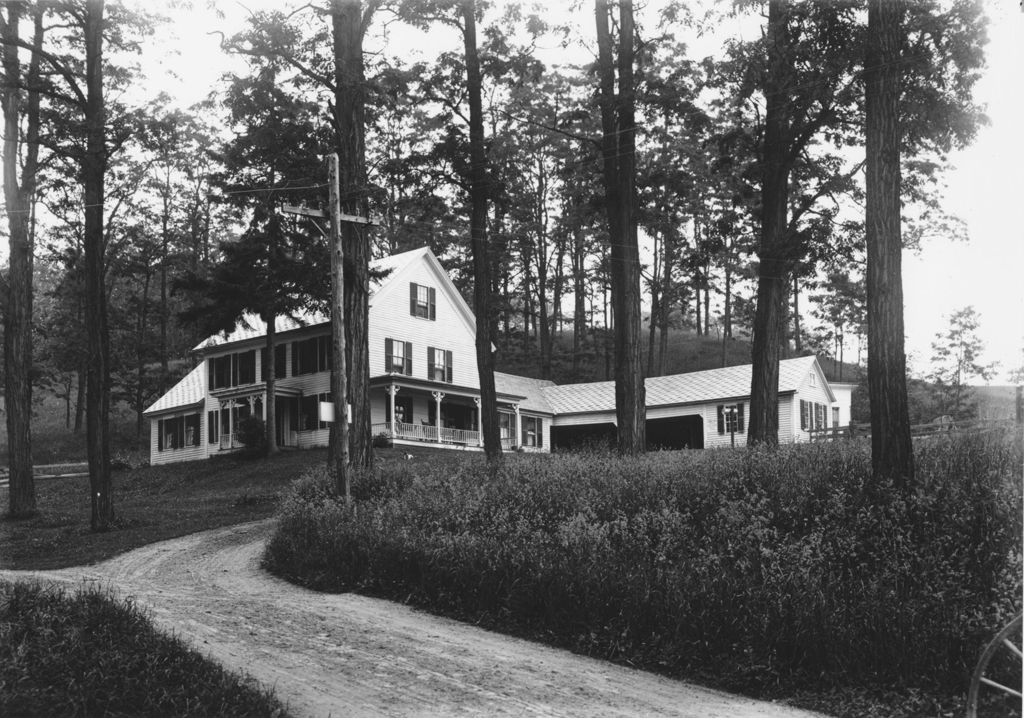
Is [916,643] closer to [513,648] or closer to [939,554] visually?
[939,554]

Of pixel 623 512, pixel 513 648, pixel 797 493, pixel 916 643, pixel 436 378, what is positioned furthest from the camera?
pixel 436 378

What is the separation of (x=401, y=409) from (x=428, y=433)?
1.70m

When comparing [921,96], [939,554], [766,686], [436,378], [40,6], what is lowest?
[766,686]

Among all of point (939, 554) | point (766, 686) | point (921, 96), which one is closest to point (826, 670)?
point (766, 686)

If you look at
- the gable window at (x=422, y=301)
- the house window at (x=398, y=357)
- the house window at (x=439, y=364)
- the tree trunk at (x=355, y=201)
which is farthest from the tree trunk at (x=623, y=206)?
the house window at (x=439, y=364)

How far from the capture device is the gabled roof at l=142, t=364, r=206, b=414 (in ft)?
151

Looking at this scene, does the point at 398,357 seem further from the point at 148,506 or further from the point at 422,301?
the point at 148,506

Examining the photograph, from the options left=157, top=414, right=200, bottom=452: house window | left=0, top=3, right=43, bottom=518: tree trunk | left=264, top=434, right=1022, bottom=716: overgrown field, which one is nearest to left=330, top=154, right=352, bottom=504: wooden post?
left=264, top=434, right=1022, bottom=716: overgrown field

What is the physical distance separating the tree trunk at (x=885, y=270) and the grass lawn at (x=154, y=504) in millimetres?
11423

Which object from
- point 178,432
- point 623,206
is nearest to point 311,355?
point 178,432

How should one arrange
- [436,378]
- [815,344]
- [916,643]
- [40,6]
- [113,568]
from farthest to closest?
[815,344]
[436,378]
[40,6]
[113,568]
[916,643]

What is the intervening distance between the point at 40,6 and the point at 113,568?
14.1m

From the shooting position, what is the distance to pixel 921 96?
646 inches

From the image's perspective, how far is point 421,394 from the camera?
1661 inches
